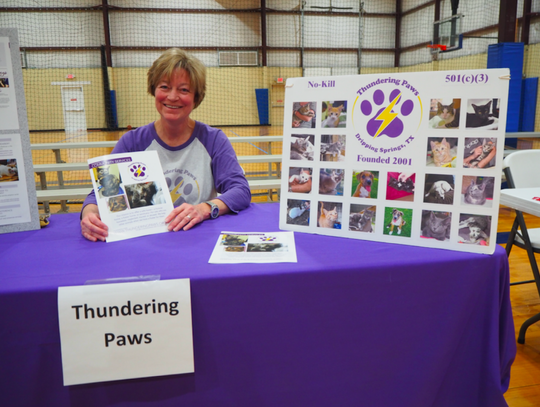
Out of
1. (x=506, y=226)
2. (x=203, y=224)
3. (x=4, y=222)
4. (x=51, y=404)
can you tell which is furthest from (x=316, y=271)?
(x=506, y=226)

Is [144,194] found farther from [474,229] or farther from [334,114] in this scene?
[474,229]

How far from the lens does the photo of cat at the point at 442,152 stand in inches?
34.5

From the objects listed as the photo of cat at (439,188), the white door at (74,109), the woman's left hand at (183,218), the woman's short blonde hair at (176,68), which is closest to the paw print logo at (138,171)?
the woman's left hand at (183,218)

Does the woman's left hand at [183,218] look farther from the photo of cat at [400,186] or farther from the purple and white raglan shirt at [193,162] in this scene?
the photo of cat at [400,186]

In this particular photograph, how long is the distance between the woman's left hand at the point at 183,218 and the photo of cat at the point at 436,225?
0.61m

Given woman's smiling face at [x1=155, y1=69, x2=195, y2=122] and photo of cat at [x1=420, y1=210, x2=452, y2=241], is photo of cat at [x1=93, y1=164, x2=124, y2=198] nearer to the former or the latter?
woman's smiling face at [x1=155, y1=69, x2=195, y2=122]

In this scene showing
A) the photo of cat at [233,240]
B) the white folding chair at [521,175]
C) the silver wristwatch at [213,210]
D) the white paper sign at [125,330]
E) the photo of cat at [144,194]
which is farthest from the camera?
the white folding chair at [521,175]

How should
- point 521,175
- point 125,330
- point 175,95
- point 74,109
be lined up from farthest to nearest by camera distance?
point 74,109, point 521,175, point 175,95, point 125,330

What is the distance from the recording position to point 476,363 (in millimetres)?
900

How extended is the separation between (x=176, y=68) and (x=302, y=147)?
1.89ft

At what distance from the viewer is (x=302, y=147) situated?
1.00 meters

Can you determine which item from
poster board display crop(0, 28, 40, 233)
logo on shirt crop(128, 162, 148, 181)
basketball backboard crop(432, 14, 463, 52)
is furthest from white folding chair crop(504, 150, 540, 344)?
basketball backboard crop(432, 14, 463, 52)

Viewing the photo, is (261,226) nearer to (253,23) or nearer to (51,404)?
(51,404)

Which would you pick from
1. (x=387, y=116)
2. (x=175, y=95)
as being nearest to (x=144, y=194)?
(x=175, y=95)
